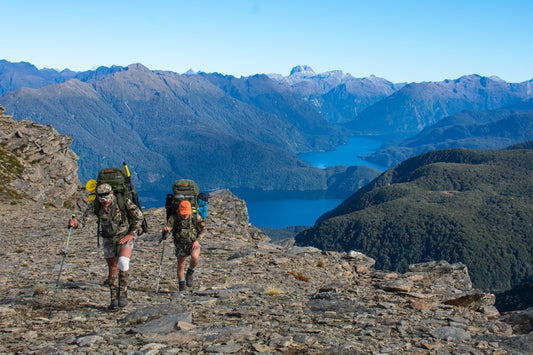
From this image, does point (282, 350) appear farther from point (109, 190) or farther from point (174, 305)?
point (109, 190)

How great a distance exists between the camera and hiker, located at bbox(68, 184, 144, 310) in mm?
12609

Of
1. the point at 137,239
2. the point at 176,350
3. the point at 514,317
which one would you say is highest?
the point at 137,239

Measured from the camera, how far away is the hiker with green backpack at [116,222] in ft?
41.5

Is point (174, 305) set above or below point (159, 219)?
below

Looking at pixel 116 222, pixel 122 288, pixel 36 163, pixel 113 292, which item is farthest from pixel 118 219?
pixel 36 163

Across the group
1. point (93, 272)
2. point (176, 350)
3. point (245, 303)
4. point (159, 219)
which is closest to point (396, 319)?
point (245, 303)

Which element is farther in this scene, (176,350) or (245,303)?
(245,303)

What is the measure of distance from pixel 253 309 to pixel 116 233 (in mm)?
4451

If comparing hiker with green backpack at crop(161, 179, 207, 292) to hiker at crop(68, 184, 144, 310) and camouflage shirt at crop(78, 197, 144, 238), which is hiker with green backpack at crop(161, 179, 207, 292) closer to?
camouflage shirt at crop(78, 197, 144, 238)

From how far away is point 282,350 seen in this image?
8914 mm

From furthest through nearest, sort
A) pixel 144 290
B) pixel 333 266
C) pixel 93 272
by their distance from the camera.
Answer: pixel 333 266 → pixel 93 272 → pixel 144 290

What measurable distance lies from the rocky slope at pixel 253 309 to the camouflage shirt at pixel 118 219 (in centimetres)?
218

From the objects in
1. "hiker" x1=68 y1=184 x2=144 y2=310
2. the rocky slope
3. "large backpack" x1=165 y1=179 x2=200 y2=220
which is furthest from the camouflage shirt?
the rocky slope

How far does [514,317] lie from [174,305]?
895 centimetres
